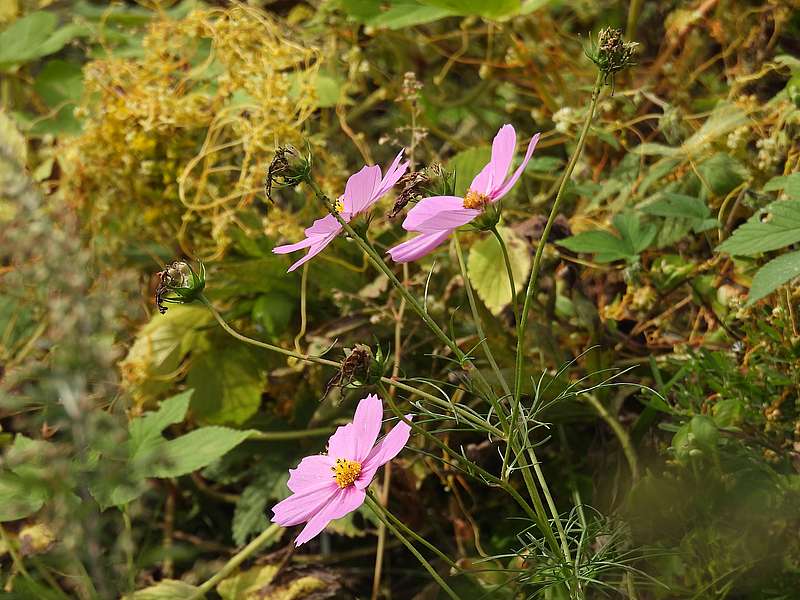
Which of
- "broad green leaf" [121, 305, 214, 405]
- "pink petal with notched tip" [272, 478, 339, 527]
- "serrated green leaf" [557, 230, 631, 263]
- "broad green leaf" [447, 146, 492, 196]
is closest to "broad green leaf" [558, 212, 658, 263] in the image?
"serrated green leaf" [557, 230, 631, 263]

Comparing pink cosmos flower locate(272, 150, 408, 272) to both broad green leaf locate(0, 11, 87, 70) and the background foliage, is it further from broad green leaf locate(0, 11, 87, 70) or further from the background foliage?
broad green leaf locate(0, 11, 87, 70)

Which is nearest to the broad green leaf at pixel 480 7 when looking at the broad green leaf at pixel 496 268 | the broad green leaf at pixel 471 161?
the broad green leaf at pixel 471 161

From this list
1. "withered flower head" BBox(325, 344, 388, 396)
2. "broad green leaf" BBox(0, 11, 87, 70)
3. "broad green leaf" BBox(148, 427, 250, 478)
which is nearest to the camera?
"withered flower head" BBox(325, 344, 388, 396)

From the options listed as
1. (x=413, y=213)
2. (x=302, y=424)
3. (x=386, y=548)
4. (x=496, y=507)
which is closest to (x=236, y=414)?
(x=302, y=424)

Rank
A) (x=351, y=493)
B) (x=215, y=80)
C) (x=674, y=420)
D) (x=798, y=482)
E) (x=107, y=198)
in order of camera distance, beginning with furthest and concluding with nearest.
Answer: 1. (x=215, y=80)
2. (x=107, y=198)
3. (x=674, y=420)
4. (x=798, y=482)
5. (x=351, y=493)

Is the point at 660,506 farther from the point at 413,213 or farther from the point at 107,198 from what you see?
the point at 107,198

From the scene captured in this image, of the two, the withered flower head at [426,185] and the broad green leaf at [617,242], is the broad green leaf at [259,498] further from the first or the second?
the withered flower head at [426,185]

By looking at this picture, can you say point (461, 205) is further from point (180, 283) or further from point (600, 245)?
point (600, 245)
